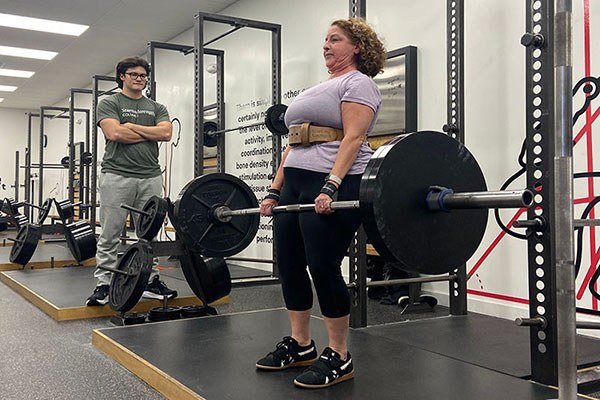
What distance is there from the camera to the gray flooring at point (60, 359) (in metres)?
1.80

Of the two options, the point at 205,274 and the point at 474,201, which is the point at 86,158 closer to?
the point at 205,274

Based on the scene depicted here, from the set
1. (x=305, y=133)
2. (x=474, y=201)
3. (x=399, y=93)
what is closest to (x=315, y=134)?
(x=305, y=133)

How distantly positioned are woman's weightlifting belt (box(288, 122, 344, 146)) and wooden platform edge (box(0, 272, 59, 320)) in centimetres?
187

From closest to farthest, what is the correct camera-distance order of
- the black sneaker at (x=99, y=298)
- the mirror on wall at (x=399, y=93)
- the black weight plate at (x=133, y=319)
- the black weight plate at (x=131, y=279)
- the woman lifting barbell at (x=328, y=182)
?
1. the woman lifting barbell at (x=328, y=182)
2. the black weight plate at (x=131, y=279)
3. the black weight plate at (x=133, y=319)
4. the black sneaker at (x=99, y=298)
5. the mirror on wall at (x=399, y=93)

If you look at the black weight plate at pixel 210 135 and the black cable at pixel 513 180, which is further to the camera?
the black weight plate at pixel 210 135

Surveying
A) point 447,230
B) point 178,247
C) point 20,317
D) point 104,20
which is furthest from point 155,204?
point 104,20

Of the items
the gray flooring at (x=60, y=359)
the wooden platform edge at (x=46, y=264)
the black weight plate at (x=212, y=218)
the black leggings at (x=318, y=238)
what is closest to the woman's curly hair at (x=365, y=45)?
the black leggings at (x=318, y=238)

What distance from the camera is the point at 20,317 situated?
299 cm

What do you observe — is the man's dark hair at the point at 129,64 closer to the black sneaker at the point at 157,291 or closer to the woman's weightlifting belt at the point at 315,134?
the black sneaker at the point at 157,291

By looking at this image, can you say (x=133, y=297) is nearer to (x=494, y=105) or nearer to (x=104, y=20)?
(x=494, y=105)

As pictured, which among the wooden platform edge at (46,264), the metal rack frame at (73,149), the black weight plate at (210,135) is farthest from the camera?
the metal rack frame at (73,149)

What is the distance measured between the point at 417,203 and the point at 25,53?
23.9 ft

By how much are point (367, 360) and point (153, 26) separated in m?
5.24

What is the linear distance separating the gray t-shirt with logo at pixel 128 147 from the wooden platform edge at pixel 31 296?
2.59 feet
